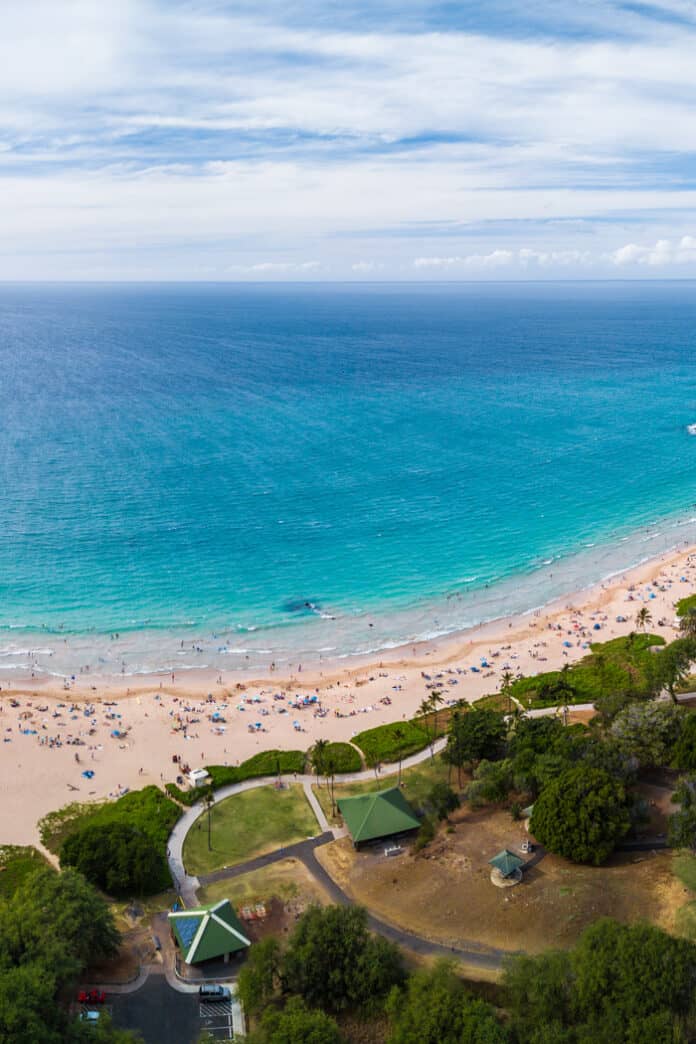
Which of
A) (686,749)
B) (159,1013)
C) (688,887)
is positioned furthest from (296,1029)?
(686,749)

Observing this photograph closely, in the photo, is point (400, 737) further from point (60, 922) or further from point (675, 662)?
point (60, 922)

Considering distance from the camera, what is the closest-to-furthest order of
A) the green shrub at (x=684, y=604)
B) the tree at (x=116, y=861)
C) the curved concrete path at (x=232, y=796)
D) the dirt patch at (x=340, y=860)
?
the tree at (x=116, y=861), the dirt patch at (x=340, y=860), the curved concrete path at (x=232, y=796), the green shrub at (x=684, y=604)

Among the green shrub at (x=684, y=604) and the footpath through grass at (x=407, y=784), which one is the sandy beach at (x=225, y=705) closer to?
the green shrub at (x=684, y=604)

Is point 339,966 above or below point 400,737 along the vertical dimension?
above

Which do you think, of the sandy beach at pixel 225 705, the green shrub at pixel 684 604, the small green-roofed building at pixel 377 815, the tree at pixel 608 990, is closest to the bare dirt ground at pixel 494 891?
Answer: the small green-roofed building at pixel 377 815

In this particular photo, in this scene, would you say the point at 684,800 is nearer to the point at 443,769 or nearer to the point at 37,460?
the point at 443,769

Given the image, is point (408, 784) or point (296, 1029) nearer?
point (296, 1029)
